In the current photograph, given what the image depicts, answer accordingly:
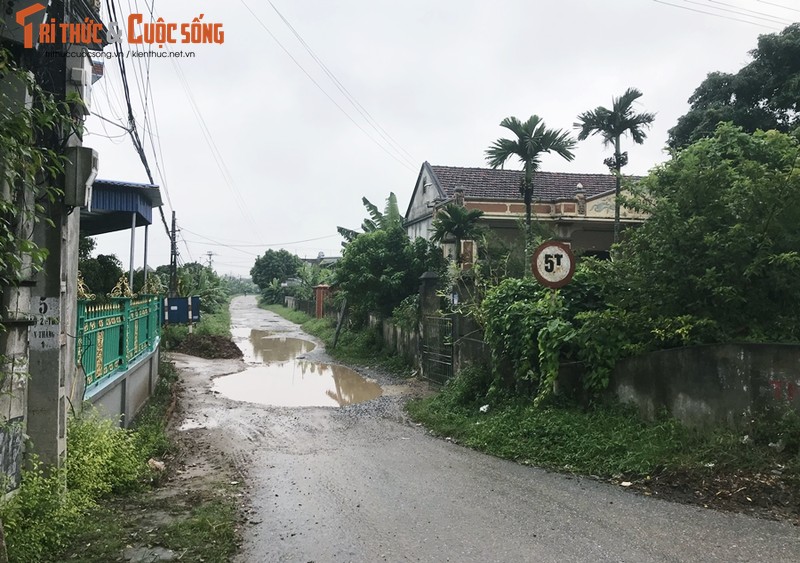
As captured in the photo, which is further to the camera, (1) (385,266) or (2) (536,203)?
(1) (385,266)

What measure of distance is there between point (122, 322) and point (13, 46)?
449 centimetres

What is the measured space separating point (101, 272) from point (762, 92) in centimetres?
1949

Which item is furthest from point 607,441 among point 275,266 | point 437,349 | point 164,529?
point 275,266

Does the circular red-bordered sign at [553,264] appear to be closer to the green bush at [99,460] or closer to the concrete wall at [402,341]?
the green bush at [99,460]

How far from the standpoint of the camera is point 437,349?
1379 centimetres

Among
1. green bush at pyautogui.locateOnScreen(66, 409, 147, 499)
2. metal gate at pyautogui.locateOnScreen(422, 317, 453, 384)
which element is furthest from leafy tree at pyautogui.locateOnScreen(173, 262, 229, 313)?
green bush at pyautogui.locateOnScreen(66, 409, 147, 499)

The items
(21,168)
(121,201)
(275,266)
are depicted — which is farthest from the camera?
(275,266)

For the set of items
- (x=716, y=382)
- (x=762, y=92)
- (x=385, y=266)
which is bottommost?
(x=716, y=382)

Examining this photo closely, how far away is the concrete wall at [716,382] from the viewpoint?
230 inches

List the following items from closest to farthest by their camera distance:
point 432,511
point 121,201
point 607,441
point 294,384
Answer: point 432,511 < point 607,441 < point 121,201 < point 294,384

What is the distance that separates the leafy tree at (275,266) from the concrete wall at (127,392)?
6294 cm

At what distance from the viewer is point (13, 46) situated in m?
4.78

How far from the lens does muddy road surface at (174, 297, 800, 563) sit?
169 inches

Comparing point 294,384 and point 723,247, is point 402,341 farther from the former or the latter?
point 723,247
